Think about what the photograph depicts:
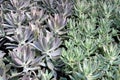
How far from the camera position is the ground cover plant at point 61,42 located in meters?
1.38

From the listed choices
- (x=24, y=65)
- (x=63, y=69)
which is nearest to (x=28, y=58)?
(x=24, y=65)

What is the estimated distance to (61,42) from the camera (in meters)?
1.55

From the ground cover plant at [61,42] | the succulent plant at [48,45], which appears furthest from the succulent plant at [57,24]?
the succulent plant at [48,45]

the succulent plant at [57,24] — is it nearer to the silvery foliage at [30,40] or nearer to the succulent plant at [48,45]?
the silvery foliage at [30,40]

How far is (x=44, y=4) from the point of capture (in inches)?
82.1

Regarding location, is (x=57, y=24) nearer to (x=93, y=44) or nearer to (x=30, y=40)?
(x=30, y=40)

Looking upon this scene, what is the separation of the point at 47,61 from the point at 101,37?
0.35 metres

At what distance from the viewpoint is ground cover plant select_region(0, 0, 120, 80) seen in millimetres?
1380

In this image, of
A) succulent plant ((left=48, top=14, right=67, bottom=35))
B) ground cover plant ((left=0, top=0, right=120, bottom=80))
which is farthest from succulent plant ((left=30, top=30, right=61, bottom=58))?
succulent plant ((left=48, top=14, right=67, bottom=35))

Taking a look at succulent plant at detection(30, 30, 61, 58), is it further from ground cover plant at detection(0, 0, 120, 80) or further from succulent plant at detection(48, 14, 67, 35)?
succulent plant at detection(48, 14, 67, 35)

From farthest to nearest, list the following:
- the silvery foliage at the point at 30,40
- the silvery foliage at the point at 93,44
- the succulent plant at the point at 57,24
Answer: the succulent plant at the point at 57,24, the silvery foliage at the point at 30,40, the silvery foliage at the point at 93,44

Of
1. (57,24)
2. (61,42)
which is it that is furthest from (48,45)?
(57,24)

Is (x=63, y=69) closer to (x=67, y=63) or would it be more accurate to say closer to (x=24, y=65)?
(x=67, y=63)

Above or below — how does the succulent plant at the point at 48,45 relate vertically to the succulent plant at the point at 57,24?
below
